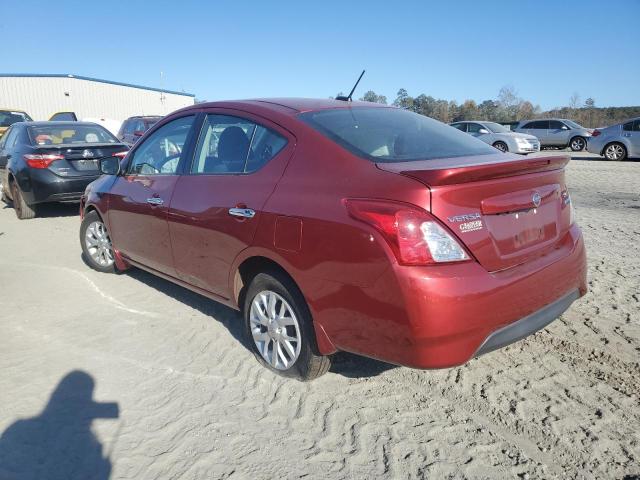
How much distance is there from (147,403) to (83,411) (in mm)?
351

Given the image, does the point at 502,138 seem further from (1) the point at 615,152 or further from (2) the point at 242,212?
(2) the point at 242,212

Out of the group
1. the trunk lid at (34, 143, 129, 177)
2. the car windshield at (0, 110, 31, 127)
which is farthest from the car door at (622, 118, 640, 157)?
the car windshield at (0, 110, 31, 127)

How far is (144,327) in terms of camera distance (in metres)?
4.05

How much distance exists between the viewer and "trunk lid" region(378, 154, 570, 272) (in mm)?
2387

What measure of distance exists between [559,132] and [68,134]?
20.8 meters

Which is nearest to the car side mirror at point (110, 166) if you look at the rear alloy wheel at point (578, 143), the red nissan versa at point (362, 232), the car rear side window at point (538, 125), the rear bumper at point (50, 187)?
the red nissan versa at point (362, 232)

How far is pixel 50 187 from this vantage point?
7.98 meters

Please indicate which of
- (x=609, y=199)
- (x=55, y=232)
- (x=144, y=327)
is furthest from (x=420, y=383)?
(x=609, y=199)

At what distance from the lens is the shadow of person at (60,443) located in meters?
2.41

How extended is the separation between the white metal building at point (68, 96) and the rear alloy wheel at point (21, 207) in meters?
30.1

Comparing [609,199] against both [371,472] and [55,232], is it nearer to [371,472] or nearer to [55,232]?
[371,472]

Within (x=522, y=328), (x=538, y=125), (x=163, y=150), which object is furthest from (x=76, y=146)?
(x=538, y=125)

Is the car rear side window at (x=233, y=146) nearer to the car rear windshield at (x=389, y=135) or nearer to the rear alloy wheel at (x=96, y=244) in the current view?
the car rear windshield at (x=389, y=135)

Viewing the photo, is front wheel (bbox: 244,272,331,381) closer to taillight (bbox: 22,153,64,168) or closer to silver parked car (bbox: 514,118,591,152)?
taillight (bbox: 22,153,64,168)
